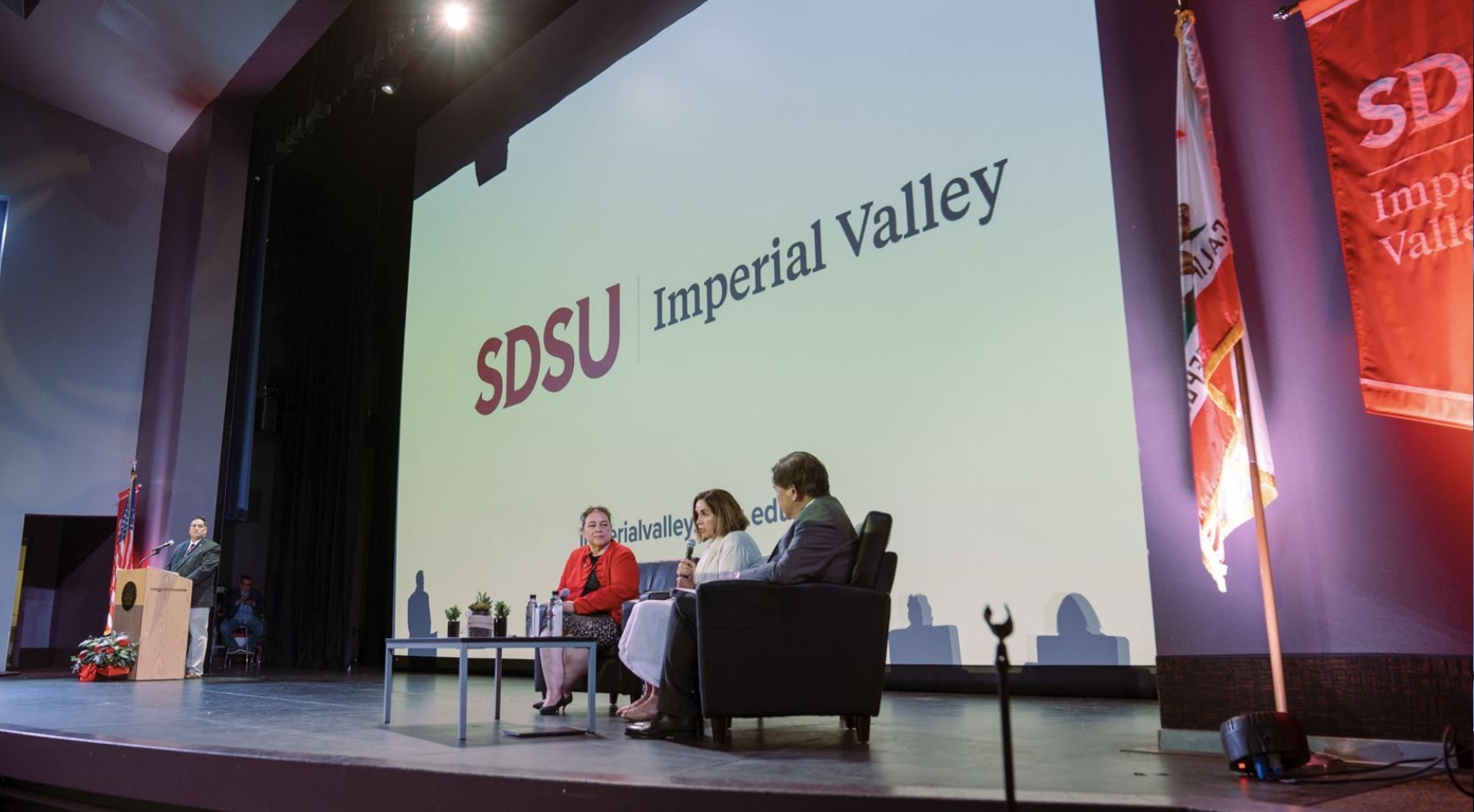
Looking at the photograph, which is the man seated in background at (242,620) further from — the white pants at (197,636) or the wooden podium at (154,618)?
the wooden podium at (154,618)

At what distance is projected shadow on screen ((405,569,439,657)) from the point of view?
7727mm

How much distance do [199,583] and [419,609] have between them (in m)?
1.72

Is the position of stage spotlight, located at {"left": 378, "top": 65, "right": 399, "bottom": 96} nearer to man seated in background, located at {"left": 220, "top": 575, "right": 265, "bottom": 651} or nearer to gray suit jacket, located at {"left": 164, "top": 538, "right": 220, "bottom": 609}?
gray suit jacket, located at {"left": 164, "top": 538, "right": 220, "bottom": 609}

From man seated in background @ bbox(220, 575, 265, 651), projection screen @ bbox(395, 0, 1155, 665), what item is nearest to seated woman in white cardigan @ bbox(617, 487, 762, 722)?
projection screen @ bbox(395, 0, 1155, 665)

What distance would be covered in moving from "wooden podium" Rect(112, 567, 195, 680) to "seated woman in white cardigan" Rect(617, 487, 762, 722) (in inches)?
196

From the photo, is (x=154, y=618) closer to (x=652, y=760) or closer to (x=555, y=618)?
(x=555, y=618)

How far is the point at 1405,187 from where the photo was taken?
2.37 m

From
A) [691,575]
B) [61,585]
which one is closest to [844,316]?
[691,575]

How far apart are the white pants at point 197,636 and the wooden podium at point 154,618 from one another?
33 centimetres

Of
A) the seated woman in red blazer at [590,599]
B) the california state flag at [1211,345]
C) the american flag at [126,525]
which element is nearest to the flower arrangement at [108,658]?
the american flag at [126,525]

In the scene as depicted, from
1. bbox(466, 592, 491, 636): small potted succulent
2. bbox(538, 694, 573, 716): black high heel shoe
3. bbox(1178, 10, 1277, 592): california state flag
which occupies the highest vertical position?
bbox(1178, 10, 1277, 592): california state flag

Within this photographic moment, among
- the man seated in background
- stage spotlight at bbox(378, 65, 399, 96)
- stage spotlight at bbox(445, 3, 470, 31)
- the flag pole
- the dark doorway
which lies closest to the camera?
the flag pole

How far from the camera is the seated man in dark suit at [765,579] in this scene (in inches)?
121

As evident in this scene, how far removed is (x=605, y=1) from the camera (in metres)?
7.10
